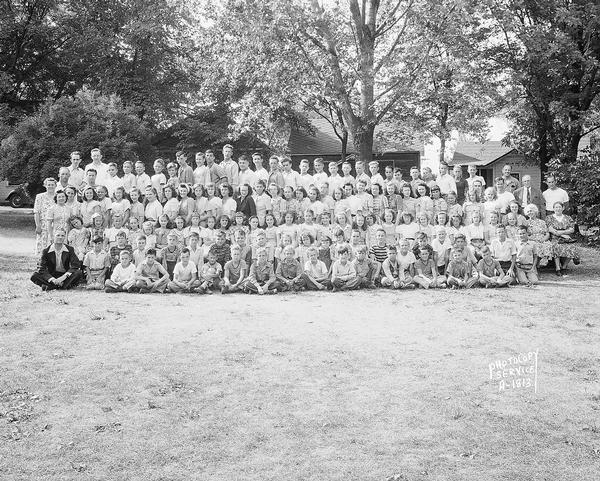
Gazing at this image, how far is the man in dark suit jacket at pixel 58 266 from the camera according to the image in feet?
34.9

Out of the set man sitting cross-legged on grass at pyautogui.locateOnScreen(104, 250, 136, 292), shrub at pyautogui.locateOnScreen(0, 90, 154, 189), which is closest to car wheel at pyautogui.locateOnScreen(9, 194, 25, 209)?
shrub at pyautogui.locateOnScreen(0, 90, 154, 189)

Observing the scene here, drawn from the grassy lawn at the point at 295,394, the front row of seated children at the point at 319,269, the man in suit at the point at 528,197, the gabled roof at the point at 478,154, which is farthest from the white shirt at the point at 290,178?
the gabled roof at the point at 478,154

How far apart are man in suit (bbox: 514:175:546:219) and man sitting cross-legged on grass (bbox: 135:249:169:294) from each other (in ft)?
22.7

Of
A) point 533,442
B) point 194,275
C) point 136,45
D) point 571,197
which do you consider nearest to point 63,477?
point 533,442

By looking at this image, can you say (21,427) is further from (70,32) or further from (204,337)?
(70,32)

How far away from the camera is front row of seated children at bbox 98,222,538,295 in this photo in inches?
415

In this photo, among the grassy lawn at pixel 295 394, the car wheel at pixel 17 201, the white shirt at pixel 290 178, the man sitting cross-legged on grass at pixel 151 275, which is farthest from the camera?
the car wheel at pixel 17 201

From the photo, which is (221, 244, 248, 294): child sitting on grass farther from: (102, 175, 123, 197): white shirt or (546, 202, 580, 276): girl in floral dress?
(546, 202, 580, 276): girl in floral dress

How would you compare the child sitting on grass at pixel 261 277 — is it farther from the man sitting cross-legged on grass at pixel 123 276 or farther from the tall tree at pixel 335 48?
the tall tree at pixel 335 48

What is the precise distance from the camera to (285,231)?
11641 mm

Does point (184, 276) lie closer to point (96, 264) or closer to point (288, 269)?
point (96, 264)

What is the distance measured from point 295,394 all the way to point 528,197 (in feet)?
28.8

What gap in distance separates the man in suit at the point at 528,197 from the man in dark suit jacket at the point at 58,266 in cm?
833

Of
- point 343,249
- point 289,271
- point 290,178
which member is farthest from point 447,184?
point 289,271
